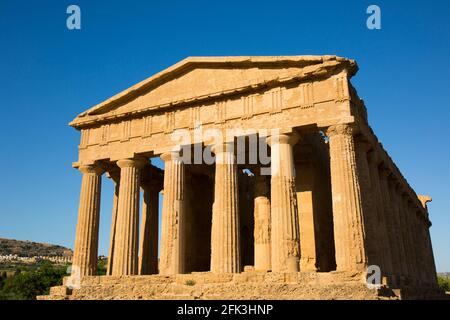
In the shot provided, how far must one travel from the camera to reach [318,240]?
2222 centimetres

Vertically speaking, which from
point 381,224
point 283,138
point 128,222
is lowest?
point 381,224

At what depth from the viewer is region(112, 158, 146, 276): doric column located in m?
21.5

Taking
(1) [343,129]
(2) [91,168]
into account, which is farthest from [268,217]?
(2) [91,168]

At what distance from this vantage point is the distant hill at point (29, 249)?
115 metres

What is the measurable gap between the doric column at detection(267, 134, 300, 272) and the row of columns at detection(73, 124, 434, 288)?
0.04m

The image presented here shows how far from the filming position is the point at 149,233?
2645cm

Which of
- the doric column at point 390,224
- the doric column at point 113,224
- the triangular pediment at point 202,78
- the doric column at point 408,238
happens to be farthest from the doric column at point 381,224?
the doric column at point 113,224

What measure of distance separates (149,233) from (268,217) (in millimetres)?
7611

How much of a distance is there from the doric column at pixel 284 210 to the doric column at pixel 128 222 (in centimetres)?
736

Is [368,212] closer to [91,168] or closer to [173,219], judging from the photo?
[173,219]

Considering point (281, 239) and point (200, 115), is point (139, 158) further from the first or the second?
point (281, 239)

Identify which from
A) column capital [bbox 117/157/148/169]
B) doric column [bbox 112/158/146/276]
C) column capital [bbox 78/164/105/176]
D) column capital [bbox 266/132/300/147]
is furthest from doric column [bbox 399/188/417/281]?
column capital [bbox 78/164/105/176]

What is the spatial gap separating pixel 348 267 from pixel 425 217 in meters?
26.5
